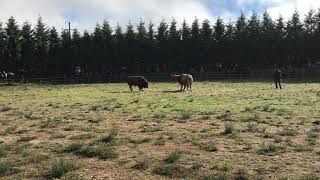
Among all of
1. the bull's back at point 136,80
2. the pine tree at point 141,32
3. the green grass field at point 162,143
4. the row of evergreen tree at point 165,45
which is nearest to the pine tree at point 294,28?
the row of evergreen tree at point 165,45

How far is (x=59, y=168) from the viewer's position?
11.4m

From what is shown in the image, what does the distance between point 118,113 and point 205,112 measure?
3.35 meters

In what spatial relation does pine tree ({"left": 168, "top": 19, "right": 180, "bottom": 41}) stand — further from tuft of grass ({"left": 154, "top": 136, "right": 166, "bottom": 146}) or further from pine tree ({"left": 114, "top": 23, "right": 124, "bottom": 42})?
tuft of grass ({"left": 154, "top": 136, "right": 166, "bottom": 146})

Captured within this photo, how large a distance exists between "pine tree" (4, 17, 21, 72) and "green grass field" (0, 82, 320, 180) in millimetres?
48352

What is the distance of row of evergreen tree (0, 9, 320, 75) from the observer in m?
72.5

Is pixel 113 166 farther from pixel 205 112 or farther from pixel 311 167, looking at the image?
pixel 205 112

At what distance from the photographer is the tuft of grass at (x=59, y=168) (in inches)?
442

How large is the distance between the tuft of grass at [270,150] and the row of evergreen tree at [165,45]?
59860mm

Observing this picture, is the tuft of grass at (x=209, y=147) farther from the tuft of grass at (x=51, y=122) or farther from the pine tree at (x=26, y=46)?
the pine tree at (x=26, y=46)

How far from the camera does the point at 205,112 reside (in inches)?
879

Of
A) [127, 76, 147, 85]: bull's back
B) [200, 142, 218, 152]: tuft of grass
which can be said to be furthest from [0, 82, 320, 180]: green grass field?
[127, 76, 147, 85]: bull's back

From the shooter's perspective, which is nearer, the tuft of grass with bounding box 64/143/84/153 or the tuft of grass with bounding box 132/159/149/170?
the tuft of grass with bounding box 132/159/149/170

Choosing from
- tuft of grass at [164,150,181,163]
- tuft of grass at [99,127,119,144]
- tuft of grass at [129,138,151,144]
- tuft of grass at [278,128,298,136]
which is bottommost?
tuft of grass at [164,150,181,163]

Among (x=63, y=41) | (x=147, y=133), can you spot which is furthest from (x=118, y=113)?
(x=63, y=41)
